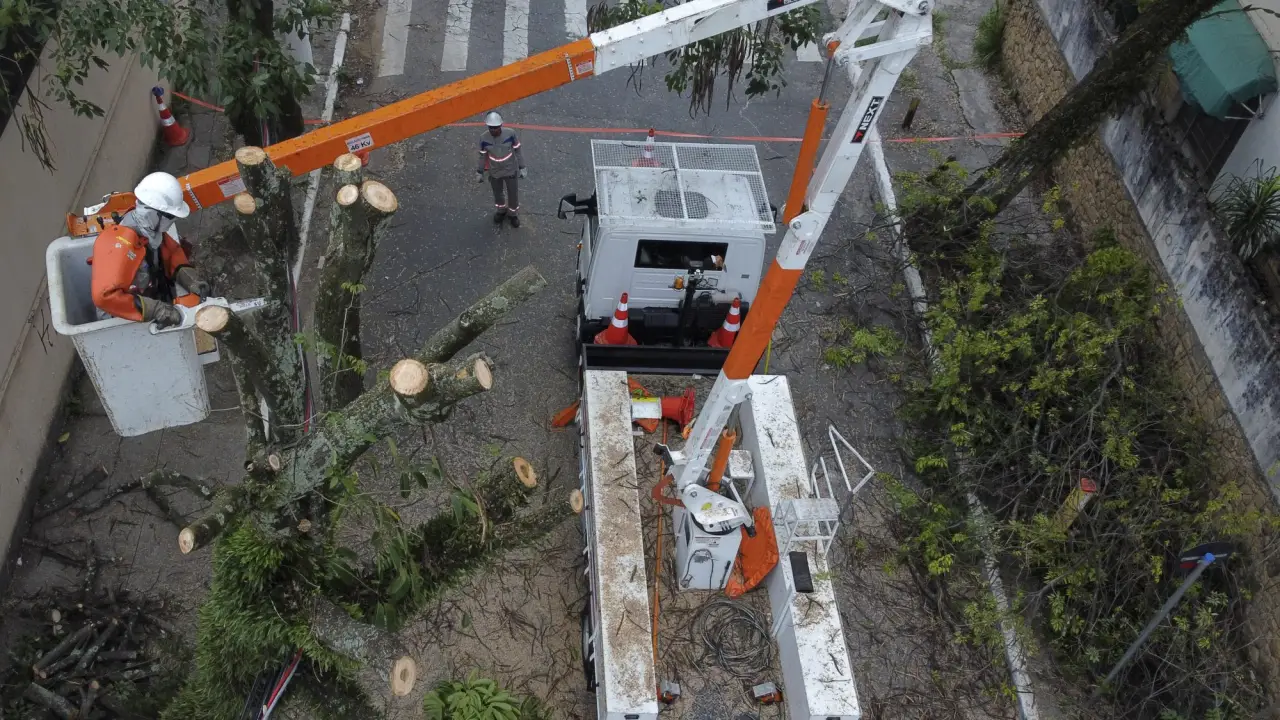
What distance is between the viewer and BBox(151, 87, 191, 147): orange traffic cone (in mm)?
11609

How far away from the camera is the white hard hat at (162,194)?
717cm

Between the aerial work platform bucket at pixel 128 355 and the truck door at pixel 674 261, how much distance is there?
3.48 m

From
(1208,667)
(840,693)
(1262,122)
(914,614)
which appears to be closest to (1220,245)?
(1262,122)

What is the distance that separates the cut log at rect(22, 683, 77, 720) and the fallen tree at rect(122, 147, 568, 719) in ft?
3.59

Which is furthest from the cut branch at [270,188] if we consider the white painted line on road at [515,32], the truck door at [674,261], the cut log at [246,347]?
the white painted line on road at [515,32]

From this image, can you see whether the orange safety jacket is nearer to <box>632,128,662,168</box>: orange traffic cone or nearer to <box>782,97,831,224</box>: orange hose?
<box>632,128,662,168</box>: orange traffic cone

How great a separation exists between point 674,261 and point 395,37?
7.12 metres

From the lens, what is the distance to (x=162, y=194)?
720 centimetres

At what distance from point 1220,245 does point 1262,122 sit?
132cm

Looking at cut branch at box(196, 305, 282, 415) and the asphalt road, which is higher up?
cut branch at box(196, 305, 282, 415)

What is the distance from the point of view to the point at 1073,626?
328 inches

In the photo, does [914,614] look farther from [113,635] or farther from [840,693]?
[113,635]

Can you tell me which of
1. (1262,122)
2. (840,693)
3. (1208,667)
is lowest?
(1208,667)

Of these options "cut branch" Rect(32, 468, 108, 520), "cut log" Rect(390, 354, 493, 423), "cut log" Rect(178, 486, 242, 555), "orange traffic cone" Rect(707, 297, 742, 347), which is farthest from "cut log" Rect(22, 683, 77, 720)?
"orange traffic cone" Rect(707, 297, 742, 347)
